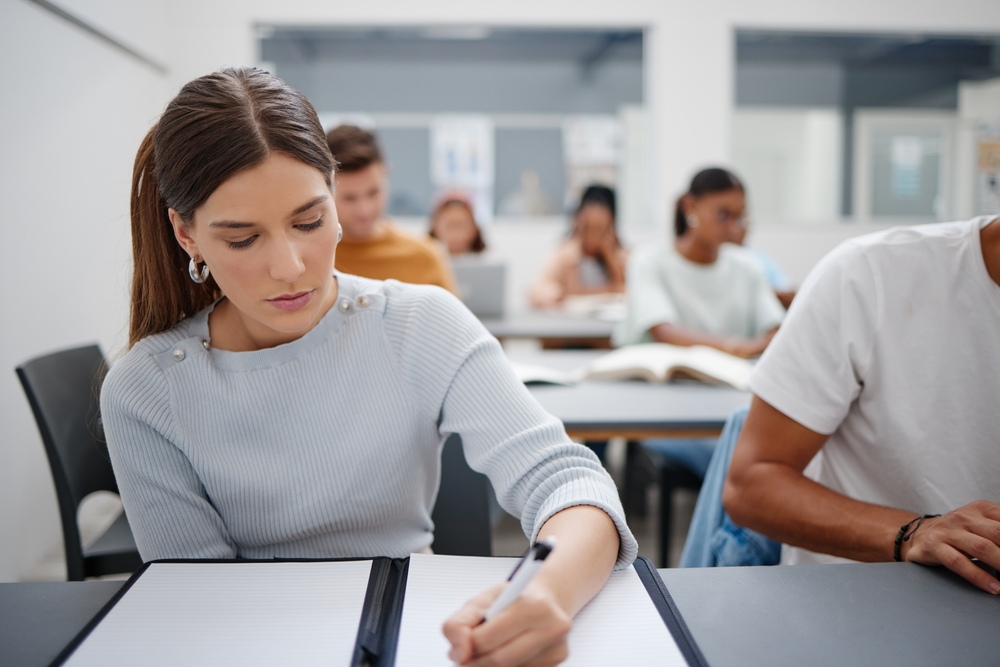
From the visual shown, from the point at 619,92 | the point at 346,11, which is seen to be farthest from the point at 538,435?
the point at 619,92

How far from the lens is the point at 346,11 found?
4965 mm

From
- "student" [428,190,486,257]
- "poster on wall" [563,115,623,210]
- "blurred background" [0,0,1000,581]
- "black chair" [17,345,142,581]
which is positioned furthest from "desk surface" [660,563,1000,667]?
"poster on wall" [563,115,623,210]

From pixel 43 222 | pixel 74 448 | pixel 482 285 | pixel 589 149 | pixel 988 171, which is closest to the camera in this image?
pixel 988 171

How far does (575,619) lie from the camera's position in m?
0.67

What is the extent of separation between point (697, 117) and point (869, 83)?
1.54 metres

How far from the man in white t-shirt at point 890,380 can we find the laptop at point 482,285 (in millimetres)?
2237

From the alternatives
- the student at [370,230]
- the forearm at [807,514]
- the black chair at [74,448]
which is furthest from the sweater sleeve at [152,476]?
the student at [370,230]

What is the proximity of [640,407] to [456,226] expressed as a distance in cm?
300

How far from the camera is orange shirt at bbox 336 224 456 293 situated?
100 inches

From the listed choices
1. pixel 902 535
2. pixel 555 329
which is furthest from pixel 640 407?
pixel 555 329

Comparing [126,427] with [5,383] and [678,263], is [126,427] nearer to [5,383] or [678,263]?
[5,383]

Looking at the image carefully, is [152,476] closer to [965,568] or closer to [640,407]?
[965,568]

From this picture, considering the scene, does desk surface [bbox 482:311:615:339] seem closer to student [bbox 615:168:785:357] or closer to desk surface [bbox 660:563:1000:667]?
student [bbox 615:168:785:357]

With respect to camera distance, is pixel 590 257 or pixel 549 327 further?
pixel 590 257
